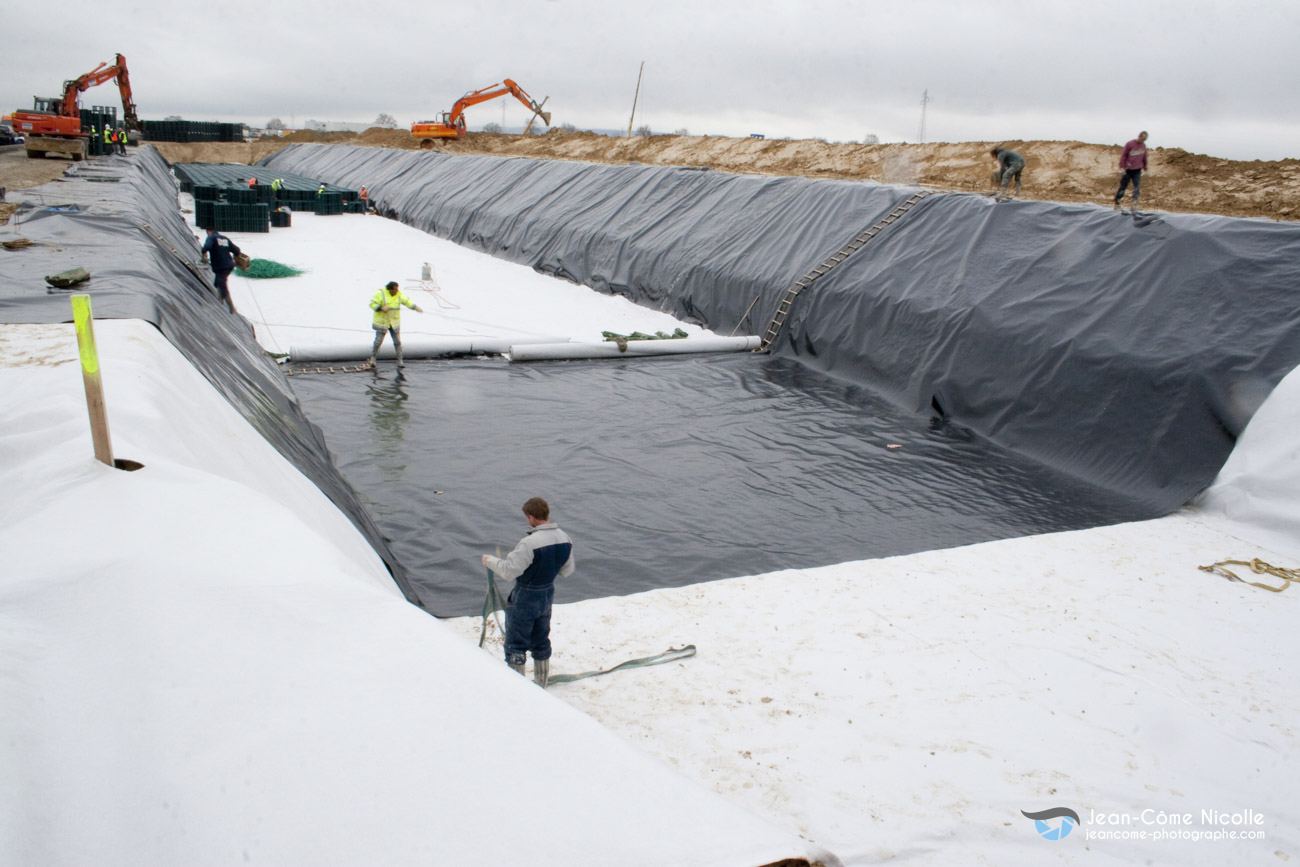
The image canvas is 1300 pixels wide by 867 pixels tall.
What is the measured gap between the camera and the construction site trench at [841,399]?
7.07 m

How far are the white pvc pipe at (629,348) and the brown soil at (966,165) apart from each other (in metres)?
10.1

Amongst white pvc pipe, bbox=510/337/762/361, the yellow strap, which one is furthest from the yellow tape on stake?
white pvc pipe, bbox=510/337/762/361

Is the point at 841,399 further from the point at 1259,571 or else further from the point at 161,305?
the point at 161,305

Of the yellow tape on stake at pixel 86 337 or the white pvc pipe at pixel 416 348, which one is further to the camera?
the white pvc pipe at pixel 416 348

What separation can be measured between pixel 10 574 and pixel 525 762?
6.47 feet

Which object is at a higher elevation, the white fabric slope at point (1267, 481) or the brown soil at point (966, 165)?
the brown soil at point (966, 165)

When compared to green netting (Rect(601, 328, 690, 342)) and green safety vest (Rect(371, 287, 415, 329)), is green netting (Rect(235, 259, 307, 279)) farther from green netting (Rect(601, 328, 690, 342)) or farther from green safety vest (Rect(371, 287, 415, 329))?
green netting (Rect(601, 328, 690, 342))

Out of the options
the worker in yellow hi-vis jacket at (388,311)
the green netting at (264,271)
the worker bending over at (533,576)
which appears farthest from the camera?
the green netting at (264,271)

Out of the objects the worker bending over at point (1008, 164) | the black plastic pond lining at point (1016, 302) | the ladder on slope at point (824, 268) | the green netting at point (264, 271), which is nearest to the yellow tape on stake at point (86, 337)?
the black plastic pond lining at point (1016, 302)

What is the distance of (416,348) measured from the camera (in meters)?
12.1

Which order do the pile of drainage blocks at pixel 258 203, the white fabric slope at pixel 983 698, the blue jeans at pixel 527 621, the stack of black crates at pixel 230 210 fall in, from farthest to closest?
the pile of drainage blocks at pixel 258 203 < the stack of black crates at pixel 230 210 < the blue jeans at pixel 527 621 < the white fabric slope at pixel 983 698

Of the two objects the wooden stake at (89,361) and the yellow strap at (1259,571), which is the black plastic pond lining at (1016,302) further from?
the wooden stake at (89,361)

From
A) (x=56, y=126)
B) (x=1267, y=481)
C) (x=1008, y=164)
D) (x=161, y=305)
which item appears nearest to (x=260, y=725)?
(x=161, y=305)

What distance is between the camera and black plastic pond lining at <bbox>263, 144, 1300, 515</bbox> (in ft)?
28.7
